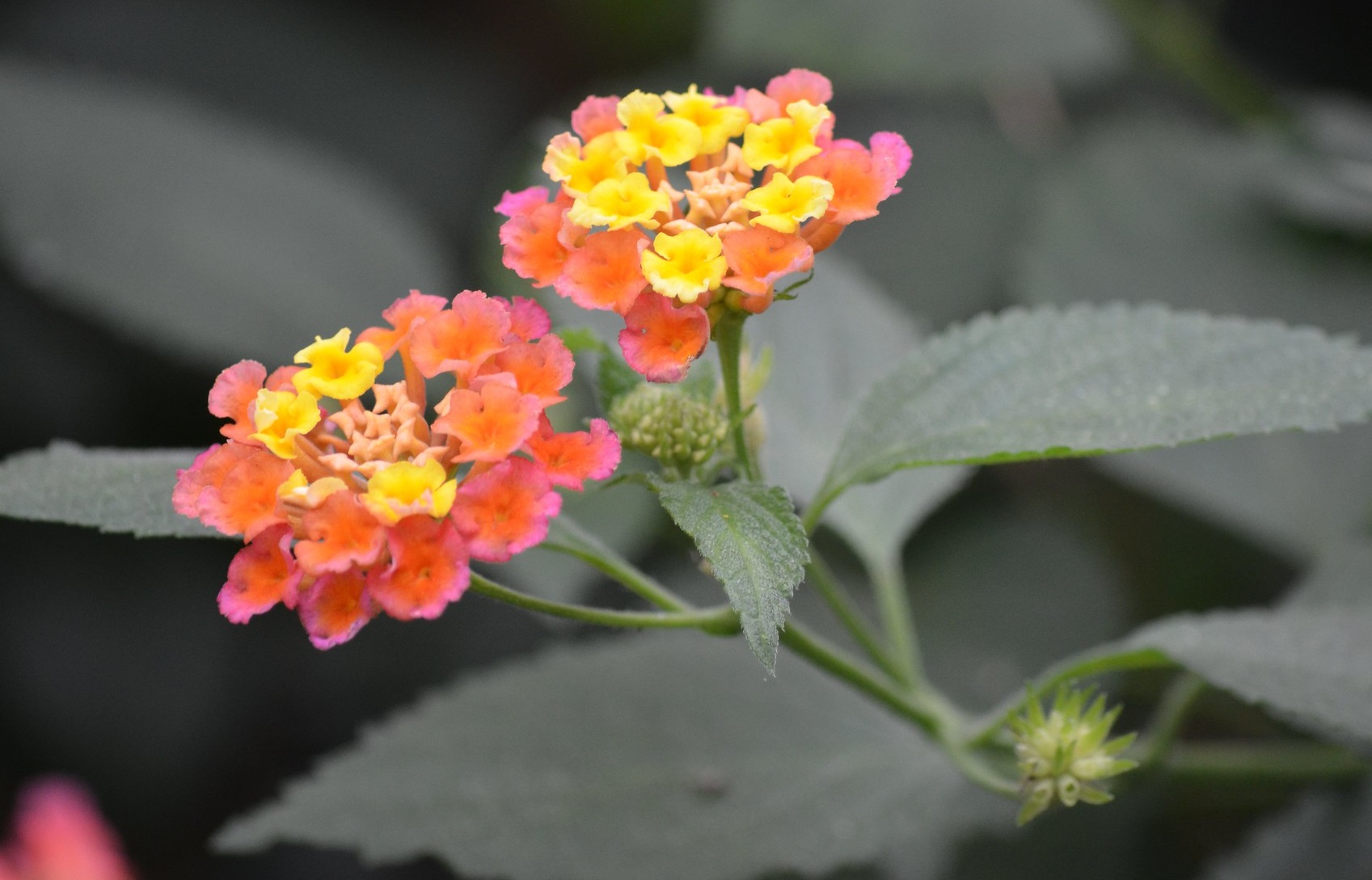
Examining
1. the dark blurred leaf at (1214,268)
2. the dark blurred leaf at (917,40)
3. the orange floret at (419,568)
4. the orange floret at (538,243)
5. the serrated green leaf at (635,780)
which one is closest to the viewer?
the orange floret at (419,568)

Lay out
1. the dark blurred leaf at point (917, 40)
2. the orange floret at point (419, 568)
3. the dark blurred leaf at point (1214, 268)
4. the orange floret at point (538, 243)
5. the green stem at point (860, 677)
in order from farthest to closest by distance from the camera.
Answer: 1. the dark blurred leaf at point (917, 40)
2. the dark blurred leaf at point (1214, 268)
3. the green stem at point (860, 677)
4. the orange floret at point (538, 243)
5. the orange floret at point (419, 568)

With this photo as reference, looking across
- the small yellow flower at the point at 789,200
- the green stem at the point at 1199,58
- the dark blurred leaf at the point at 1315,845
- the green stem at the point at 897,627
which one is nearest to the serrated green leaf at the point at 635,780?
the green stem at the point at 897,627

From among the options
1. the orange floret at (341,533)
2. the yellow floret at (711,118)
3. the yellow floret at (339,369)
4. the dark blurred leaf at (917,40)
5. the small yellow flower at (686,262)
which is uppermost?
the dark blurred leaf at (917,40)

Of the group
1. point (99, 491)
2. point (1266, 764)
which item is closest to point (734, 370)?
point (99, 491)

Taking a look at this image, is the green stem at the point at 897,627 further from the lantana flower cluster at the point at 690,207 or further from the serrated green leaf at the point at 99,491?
the serrated green leaf at the point at 99,491

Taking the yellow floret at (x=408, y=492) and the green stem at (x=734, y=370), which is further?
the green stem at (x=734, y=370)

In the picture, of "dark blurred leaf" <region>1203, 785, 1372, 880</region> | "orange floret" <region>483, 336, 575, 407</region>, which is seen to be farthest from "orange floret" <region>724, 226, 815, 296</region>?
"dark blurred leaf" <region>1203, 785, 1372, 880</region>

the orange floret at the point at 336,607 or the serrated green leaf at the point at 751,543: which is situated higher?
the serrated green leaf at the point at 751,543
